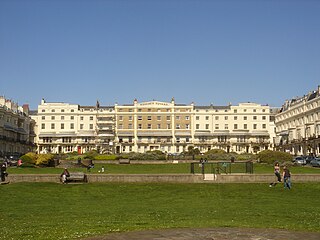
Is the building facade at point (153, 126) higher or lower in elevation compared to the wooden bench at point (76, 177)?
higher

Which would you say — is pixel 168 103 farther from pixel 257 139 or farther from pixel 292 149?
pixel 292 149

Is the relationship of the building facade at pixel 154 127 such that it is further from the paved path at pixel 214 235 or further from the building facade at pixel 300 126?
the paved path at pixel 214 235

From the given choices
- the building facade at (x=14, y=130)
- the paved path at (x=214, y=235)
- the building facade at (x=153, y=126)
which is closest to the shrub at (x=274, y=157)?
the paved path at (x=214, y=235)

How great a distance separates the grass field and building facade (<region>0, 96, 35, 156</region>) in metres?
68.3

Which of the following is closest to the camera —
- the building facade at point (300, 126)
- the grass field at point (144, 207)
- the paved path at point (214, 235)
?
the paved path at point (214, 235)

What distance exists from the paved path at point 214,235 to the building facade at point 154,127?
109352 mm

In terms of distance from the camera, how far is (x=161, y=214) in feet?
57.7

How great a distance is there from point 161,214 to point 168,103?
10571 centimetres

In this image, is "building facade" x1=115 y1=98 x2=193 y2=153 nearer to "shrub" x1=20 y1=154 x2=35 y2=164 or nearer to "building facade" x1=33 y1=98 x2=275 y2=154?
"building facade" x1=33 y1=98 x2=275 y2=154

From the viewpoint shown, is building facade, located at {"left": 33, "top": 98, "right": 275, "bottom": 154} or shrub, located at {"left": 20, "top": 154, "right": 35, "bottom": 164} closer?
shrub, located at {"left": 20, "top": 154, "right": 35, "bottom": 164}

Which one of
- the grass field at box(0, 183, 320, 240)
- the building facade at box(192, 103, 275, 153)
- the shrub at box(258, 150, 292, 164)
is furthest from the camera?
the building facade at box(192, 103, 275, 153)

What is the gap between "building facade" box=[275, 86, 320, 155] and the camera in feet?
298

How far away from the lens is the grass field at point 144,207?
544 inches

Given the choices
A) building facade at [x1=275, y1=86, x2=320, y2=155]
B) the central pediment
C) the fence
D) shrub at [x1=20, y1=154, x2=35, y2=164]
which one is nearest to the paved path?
the fence
